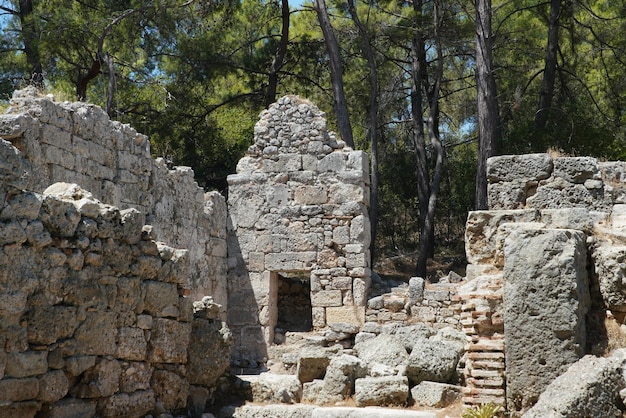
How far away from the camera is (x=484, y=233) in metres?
8.61

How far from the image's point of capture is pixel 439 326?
1261cm

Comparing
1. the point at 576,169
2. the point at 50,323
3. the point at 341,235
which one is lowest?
the point at 50,323

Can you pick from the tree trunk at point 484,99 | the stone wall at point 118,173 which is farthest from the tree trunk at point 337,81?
the stone wall at point 118,173

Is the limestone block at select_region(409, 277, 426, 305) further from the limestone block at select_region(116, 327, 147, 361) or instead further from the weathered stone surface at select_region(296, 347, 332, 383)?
the limestone block at select_region(116, 327, 147, 361)

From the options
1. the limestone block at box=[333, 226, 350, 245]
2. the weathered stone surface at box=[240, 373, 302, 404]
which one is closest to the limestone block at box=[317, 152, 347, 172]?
the limestone block at box=[333, 226, 350, 245]

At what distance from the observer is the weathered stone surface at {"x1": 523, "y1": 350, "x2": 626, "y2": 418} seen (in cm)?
655

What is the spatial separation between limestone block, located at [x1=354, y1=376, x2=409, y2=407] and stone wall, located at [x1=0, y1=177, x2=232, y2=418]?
1.60m

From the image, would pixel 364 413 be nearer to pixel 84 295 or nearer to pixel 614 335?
pixel 614 335

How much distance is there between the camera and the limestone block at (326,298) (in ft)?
43.4

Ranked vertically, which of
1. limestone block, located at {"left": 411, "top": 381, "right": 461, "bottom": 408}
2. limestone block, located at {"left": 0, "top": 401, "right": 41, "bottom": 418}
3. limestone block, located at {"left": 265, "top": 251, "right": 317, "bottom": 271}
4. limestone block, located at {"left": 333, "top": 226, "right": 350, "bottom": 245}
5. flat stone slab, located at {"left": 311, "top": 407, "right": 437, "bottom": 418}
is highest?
limestone block, located at {"left": 333, "top": 226, "right": 350, "bottom": 245}

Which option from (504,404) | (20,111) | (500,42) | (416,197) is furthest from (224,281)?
(500,42)

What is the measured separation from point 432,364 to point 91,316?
4.09 m

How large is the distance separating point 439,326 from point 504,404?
4995mm

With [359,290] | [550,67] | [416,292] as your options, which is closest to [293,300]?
[359,290]
